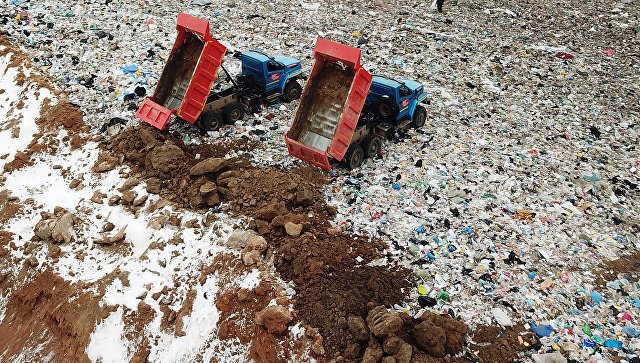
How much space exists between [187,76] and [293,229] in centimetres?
399

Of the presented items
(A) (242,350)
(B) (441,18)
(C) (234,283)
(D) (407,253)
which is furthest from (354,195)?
(B) (441,18)

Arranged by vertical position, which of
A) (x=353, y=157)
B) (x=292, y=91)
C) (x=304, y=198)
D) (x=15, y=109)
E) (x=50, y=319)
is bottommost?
(x=50, y=319)

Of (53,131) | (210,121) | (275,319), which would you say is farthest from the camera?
(53,131)

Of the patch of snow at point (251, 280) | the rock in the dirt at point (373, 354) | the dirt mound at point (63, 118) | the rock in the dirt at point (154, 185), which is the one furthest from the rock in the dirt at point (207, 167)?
the rock in the dirt at point (373, 354)

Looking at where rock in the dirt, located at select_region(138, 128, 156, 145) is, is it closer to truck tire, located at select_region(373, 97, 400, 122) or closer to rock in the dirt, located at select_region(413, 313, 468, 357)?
truck tire, located at select_region(373, 97, 400, 122)

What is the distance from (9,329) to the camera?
5.14 m

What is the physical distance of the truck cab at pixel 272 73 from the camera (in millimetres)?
7844

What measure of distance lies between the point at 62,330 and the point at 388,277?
13.1 feet

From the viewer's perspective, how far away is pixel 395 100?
7.09 m

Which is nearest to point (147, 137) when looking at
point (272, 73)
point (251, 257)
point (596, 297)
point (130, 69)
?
point (272, 73)

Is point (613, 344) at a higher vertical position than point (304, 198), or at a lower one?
higher

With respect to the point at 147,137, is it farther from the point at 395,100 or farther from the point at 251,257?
the point at 395,100

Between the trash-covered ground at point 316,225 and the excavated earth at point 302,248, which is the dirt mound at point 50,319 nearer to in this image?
the trash-covered ground at point 316,225

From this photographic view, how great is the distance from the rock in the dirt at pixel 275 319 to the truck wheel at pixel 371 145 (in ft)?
11.0
